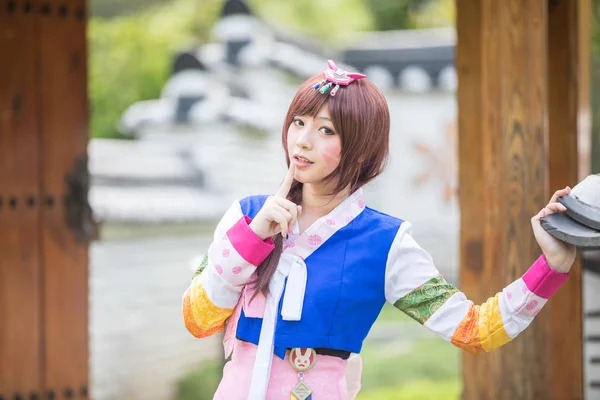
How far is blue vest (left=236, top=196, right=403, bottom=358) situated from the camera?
79.4 inches

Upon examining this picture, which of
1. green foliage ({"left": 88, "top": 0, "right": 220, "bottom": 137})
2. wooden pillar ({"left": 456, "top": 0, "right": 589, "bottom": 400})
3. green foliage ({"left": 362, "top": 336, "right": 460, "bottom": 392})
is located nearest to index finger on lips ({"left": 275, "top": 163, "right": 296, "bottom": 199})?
wooden pillar ({"left": 456, "top": 0, "right": 589, "bottom": 400})

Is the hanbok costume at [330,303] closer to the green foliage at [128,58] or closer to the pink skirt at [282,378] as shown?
the pink skirt at [282,378]

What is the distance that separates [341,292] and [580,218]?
0.55 meters

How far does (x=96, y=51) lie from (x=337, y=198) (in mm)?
12223

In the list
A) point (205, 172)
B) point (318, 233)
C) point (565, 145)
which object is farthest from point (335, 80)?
→ point (205, 172)

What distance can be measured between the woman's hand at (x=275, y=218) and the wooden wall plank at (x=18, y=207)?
7.89ft

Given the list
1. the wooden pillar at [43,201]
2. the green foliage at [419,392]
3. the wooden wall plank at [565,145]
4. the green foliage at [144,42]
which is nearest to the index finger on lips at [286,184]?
the wooden wall plank at [565,145]

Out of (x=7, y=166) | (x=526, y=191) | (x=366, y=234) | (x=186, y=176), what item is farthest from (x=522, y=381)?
(x=186, y=176)

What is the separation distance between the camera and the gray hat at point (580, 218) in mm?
1896

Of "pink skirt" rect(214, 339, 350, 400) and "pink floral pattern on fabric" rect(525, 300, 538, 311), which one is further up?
"pink floral pattern on fabric" rect(525, 300, 538, 311)

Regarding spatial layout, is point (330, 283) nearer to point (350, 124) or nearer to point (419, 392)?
point (350, 124)

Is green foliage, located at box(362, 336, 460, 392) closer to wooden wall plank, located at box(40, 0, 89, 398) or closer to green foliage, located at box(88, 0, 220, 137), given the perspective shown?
wooden wall plank, located at box(40, 0, 89, 398)

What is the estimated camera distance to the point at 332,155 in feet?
6.66

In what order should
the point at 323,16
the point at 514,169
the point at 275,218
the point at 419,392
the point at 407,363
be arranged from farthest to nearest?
the point at 323,16 < the point at 407,363 < the point at 419,392 < the point at 514,169 < the point at 275,218
